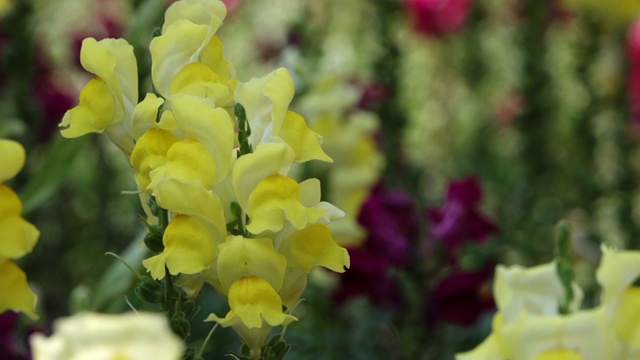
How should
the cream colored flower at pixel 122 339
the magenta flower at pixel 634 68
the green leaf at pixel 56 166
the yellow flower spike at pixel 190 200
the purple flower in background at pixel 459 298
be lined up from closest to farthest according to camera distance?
the cream colored flower at pixel 122 339, the yellow flower spike at pixel 190 200, the green leaf at pixel 56 166, the purple flower in background at pixel 459 298, the magenta flower at pixel 634 68

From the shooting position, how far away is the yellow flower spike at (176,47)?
67 cm

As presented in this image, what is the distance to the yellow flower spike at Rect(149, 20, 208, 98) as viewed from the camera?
2.20ft

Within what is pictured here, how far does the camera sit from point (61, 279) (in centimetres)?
162

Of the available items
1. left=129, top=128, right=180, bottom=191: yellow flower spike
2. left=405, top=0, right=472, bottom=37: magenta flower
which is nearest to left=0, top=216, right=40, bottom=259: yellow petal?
left=129, top=128, right=180, bottom=191: yellow flower spike

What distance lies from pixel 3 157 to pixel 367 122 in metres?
0.77

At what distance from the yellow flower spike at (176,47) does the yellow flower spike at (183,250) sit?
0.09m

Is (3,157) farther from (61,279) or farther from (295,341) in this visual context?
(61,279)

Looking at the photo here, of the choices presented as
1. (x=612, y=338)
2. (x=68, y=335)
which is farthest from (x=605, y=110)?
(x=68, y=335)

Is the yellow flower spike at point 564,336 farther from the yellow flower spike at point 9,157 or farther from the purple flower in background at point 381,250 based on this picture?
the purple flower in background at point 381,250

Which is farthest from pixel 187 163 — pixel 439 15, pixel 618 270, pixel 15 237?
pixel 439 15

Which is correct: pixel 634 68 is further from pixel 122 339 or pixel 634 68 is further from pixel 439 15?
pixel 122 339

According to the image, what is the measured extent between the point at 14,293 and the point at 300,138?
0.20 m

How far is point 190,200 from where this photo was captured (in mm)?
637

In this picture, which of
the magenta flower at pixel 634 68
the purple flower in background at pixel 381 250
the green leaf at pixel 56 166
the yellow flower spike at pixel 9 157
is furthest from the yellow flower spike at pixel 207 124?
the magenta flower at pixel 634 68
